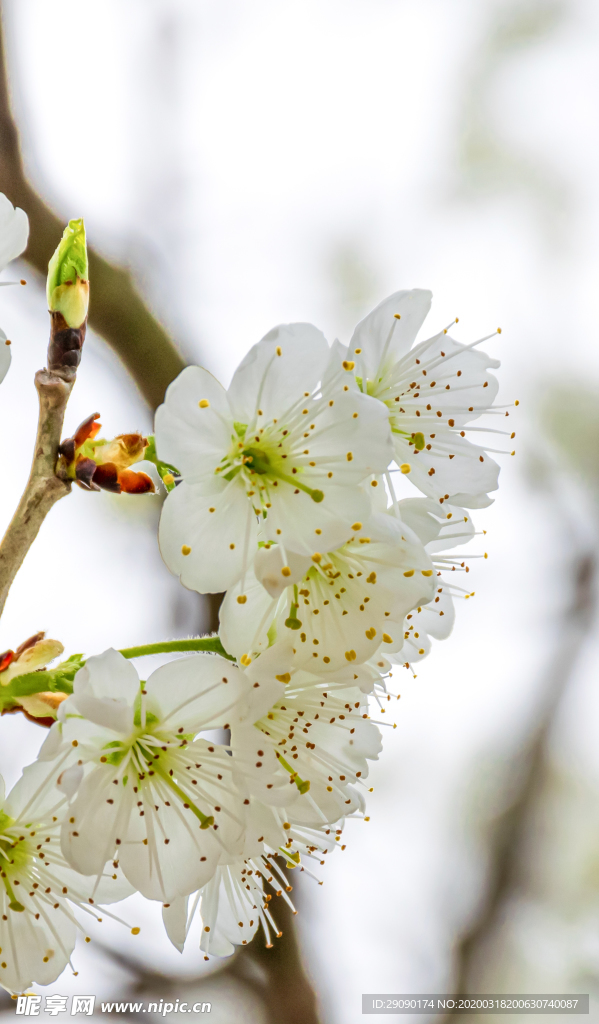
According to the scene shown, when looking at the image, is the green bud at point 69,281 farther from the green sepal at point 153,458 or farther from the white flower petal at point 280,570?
the white flower petal at point 280,570

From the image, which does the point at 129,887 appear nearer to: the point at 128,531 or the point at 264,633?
→ the point at 264,633

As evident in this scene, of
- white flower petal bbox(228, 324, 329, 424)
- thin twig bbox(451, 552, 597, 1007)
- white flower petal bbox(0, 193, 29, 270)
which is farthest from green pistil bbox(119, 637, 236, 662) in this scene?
thin twig bbox(451, 552, 597, 1007)

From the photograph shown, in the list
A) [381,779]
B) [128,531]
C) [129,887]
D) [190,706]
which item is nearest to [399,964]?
[381,779]

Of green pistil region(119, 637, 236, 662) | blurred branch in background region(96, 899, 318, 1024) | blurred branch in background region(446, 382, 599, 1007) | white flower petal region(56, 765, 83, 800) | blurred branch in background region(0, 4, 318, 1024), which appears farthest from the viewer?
blurred branch in background region(446, 382, 599, 1007)

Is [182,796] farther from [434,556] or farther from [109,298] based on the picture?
[109,298]

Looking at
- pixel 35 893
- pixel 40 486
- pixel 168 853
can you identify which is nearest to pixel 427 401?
pixel 40 486

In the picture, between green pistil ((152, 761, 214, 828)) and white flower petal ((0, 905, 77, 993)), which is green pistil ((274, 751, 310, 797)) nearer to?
green pistil ((152, 761, 214, 828))
